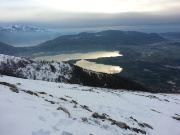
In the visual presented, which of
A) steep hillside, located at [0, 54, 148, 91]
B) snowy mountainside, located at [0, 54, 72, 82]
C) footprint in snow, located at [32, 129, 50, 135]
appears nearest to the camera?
footprint in snow, located at [32, 129, 50, 135]

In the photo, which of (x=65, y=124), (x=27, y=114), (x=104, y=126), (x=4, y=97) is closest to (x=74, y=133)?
(x=65, y=124)

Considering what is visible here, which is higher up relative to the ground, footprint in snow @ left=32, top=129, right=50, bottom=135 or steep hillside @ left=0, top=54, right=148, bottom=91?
footprint in snow @ left=32, top=129, right=50, bottom=135

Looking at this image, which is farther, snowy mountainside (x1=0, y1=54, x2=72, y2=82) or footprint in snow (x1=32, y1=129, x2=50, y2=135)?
snowy mountainside (x1=0, y1=54, x2=72, y2=82)

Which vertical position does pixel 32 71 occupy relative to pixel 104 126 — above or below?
below

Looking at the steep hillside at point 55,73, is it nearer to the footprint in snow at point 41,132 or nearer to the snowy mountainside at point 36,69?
the snowy mountainside at point 36,69

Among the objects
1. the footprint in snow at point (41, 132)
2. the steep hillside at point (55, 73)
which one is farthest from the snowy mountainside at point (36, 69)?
the footprint in snow at point (41, 132)

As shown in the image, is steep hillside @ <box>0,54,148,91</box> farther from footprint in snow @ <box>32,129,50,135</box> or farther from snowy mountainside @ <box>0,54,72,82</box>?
footprint in snow @ <box>32,129,50,135</box>

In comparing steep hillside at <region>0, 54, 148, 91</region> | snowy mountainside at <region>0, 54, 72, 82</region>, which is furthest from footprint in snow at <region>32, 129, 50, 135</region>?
steep hillside at <region>0, 54, 148, 91</region>

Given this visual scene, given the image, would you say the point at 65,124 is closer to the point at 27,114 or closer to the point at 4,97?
the point at 27,114

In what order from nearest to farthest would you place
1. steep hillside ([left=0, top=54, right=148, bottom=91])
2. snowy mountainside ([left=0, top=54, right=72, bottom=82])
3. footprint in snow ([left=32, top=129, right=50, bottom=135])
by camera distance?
footprint in snow ([left=32, top=129, right=50, bottom=135]) → snowy mountainside ([left=0, top=54, right=72, bottom=82]) → steep hillside ([left=0, top=54, right=148, bottom=91])
